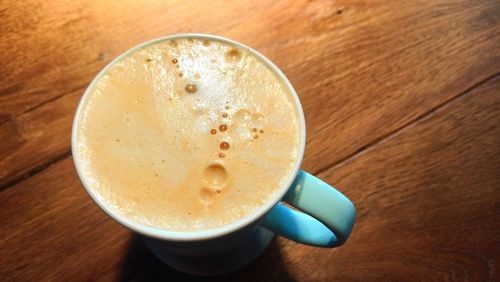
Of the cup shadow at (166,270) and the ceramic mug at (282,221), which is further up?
the ceramic mug at (282,221)

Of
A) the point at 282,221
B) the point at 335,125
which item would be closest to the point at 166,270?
the point at 282,221

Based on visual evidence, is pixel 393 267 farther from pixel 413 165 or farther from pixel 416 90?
pixel 416 90

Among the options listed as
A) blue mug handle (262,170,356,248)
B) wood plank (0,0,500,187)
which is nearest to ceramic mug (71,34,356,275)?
blue mug handle (262,170,356,248)

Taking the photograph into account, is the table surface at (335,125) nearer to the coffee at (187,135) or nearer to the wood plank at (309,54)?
the wood plank at (309,54)

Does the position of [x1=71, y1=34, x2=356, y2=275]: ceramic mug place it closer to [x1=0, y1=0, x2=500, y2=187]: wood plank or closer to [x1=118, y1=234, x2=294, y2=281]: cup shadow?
[x1=118, y1=234, x2=294, y2=281]: cup shadow

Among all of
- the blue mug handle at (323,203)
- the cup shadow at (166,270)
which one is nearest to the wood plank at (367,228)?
the cup shadow at (166,270)

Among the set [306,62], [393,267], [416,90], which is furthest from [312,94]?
[393,267]

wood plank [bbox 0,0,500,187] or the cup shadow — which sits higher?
wood plank [bbox 0,0,500,187]
